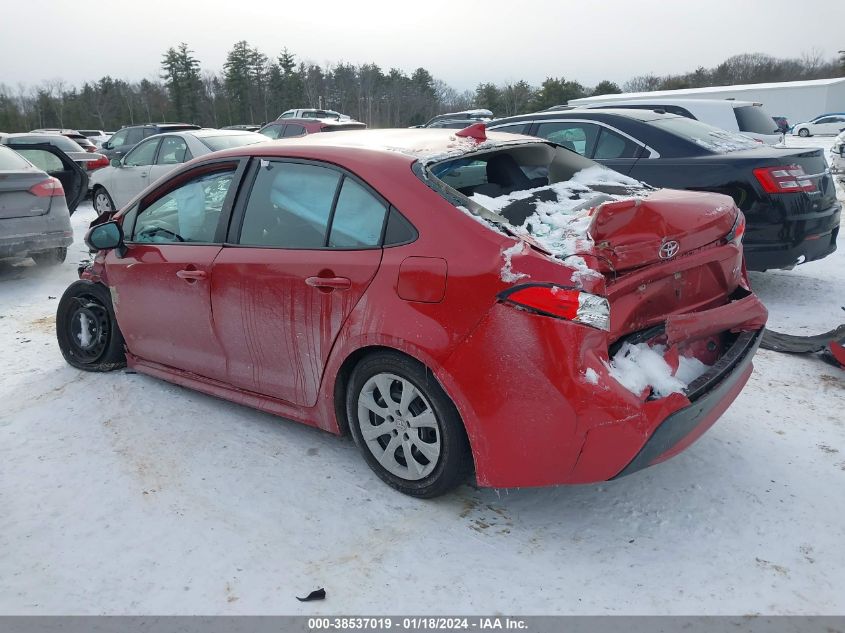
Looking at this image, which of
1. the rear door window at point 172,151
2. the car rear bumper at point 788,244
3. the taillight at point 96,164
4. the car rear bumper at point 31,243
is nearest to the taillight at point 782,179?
the car rear bumper at point 788,244

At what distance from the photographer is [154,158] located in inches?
429

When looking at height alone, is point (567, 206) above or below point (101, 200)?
above

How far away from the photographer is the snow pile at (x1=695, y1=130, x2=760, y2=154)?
5930 mm

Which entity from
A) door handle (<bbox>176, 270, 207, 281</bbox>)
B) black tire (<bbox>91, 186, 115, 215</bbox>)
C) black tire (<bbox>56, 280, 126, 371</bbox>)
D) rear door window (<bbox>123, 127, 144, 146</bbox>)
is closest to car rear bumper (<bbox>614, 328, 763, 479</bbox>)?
door handle (<bbox>176, 270, 207, 281</bbox>)

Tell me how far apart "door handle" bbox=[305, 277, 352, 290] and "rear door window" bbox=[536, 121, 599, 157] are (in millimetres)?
4036

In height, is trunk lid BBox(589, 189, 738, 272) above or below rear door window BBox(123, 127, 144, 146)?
below

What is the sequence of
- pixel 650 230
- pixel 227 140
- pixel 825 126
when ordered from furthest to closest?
pixel 825 126 → pixel 227 140 → pixel 650 230

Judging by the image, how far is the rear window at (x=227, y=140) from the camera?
10.2m

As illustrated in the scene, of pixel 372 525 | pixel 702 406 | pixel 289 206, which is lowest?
pixel 372 525

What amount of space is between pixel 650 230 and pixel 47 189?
7104 millimetres

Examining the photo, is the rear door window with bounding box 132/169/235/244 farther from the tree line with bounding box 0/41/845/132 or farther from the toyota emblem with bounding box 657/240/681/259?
the tree line with bounding box 0/41/845/132

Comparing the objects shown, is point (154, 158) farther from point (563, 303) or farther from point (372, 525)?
point (563, 303)

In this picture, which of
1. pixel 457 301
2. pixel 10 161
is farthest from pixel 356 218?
pixel 10 161

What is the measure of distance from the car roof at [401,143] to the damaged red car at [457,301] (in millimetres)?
19
